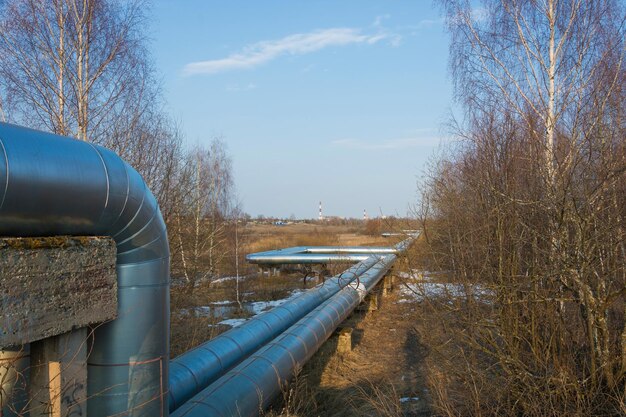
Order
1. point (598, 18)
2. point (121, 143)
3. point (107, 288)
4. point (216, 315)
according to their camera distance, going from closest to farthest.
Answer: point (107, 288) → point (598, 18) → point (121, 143) → point (216, 315)

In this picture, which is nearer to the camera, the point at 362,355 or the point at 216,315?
the point at 362,355

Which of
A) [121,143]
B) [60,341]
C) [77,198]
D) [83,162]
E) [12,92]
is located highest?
[12,92]

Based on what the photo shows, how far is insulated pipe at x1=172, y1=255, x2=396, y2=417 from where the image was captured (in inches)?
147

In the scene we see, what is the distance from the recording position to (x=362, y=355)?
9.10 meters

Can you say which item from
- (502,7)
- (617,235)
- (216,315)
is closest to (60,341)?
(617,235)

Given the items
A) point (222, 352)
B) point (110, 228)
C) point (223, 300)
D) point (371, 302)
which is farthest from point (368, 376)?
point (223, 300)

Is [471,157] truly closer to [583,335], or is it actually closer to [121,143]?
[583,335]

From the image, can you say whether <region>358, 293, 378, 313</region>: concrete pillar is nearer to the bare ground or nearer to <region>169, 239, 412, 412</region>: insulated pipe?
the bare ground

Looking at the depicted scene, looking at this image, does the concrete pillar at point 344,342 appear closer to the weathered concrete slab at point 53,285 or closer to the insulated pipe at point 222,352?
the insulated pipe at point 222,352

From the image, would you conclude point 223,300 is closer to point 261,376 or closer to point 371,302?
point 371,302

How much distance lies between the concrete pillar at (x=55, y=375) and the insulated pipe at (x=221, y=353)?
131cm

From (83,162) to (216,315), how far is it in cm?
1032

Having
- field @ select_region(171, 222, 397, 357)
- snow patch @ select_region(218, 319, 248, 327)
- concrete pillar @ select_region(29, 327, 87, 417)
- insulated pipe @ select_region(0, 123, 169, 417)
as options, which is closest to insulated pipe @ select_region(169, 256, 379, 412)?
insulated pipe @ select_region(0, 123, 169, 417)

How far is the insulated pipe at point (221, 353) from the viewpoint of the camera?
13.9 feet
